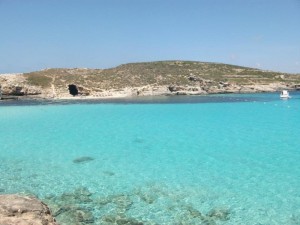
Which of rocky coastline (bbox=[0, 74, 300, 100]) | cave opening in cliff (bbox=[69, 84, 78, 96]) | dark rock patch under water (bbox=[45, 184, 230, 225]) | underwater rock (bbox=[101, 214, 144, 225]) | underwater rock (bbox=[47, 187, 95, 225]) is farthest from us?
cave opening in cliff (bbox=[69, 84, 78, 96])

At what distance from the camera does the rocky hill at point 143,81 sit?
115 meters

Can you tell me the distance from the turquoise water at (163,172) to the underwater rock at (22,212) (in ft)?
13.0

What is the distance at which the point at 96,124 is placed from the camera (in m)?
48.3

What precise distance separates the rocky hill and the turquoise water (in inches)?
2957

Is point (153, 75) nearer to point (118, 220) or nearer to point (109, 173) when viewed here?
point (109, 173)

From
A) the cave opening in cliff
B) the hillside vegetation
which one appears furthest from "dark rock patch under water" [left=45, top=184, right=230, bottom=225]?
the hillside vegetation

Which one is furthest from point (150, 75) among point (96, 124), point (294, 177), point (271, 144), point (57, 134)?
point (294, 177)

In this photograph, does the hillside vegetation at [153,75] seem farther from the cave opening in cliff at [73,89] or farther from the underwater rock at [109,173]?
the underwater rock at [109,173]

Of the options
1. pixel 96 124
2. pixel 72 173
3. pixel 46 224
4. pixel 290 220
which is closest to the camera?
pixel 46 224

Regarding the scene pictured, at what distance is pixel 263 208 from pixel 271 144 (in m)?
16.6

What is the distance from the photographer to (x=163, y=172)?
74.0ft

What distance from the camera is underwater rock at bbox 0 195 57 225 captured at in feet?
32.0

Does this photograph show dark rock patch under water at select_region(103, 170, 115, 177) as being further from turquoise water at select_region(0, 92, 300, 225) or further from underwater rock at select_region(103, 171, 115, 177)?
turquoise water at select_region(0, 92, 300, 225)

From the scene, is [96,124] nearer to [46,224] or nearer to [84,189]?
[84,189]
